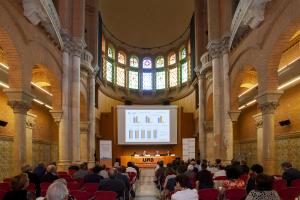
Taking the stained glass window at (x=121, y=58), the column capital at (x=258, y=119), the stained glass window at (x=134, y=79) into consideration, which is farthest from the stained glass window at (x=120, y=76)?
the column capital at (x=258, y=119)

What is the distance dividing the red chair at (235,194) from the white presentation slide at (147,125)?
26508mm

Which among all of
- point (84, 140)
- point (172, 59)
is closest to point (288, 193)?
point (84, 140)

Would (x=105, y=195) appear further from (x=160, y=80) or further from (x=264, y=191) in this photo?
(x=160, y=80)

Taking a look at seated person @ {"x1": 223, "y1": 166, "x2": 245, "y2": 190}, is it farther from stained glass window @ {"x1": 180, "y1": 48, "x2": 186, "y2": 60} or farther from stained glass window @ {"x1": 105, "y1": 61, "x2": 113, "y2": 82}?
stained glass window @ {"x1": 180, "y1": 48, "x2": 186, "y2": 60}

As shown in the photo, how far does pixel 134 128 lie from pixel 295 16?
23313mm

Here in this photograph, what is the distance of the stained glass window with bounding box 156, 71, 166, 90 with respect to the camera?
4691cm

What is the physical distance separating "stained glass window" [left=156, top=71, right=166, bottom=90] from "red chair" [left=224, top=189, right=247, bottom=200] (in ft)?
129

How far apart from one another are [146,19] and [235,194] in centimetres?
3825

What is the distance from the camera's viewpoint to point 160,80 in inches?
1863

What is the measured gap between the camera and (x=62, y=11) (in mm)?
20969

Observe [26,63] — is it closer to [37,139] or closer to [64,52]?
[64,52]

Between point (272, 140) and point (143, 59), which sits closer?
point (272, 140)

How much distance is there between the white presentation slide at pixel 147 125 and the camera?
3419 cm

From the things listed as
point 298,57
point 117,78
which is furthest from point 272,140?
point 117,78
